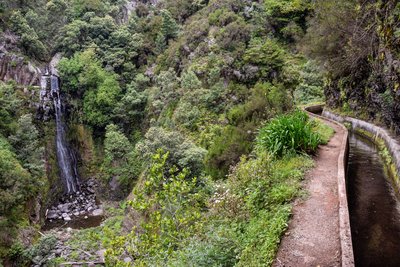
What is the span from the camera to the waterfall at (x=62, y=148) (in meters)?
28.1

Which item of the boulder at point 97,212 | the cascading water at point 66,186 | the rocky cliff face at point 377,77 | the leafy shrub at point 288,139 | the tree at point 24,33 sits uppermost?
the tree at point 24,33

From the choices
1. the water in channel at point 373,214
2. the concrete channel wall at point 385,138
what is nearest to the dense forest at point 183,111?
the concrete channel wall at point 385,138

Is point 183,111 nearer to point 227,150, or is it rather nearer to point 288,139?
point 227,150

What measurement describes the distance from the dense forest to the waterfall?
2.11 ft

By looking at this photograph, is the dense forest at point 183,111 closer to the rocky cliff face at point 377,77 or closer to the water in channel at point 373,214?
the rocky cliff face at point 377,77

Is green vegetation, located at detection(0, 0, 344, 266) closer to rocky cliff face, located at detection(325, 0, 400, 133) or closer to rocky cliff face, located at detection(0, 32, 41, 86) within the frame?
rocky cliff face, located at detection(0, 32, 41, 86)

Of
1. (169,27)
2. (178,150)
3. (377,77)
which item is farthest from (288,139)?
(169,27)

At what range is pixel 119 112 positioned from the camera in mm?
30531

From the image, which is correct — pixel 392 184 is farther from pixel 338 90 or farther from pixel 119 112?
pixel 119 112

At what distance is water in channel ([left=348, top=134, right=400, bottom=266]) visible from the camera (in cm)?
539

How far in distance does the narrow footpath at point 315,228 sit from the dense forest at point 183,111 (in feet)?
0.78

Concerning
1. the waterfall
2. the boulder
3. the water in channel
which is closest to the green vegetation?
the waterfall

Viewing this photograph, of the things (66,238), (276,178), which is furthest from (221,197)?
(66,238)

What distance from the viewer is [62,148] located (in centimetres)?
2906
